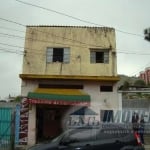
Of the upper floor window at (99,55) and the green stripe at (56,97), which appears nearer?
the green stripe at (56,97)

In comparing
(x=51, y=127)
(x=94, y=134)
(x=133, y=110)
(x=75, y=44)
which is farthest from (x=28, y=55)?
(x=94, y=134)

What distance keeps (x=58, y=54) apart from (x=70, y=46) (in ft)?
3.29

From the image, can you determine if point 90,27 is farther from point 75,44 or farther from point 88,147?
point 88,147

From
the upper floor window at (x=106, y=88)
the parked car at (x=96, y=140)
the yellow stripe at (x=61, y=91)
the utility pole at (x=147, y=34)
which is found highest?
the utility pole at (x=147, y=34)

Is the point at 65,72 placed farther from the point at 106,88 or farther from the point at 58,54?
the point at 106,88

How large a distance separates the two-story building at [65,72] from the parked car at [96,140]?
11.0 metres

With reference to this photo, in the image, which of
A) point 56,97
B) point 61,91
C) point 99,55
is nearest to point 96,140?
point 56,97

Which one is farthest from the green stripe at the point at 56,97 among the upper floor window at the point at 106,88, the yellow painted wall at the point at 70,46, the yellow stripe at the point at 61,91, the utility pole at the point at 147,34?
the utility pole at the point at 147,34

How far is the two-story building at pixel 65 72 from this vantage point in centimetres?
2588

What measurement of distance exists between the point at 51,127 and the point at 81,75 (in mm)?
4160

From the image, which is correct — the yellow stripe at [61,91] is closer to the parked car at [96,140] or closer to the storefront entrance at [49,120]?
the storefront entrance at [49,120]

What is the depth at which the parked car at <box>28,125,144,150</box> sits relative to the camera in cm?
1327

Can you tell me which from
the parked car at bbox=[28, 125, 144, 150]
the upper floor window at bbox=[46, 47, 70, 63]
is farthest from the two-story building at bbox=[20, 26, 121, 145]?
the parked car at bbox=[28, 125, 144, 150]

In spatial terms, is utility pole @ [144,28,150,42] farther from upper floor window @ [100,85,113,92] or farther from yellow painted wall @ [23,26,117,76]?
upper floor window @ [100,85,113,92]
